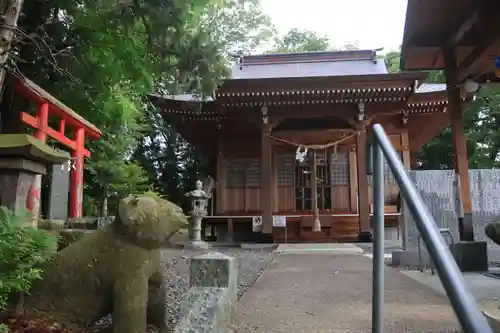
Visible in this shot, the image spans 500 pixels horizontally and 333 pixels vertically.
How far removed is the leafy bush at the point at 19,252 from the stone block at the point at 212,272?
0.96m

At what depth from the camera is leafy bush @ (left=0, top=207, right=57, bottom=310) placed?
2.54m

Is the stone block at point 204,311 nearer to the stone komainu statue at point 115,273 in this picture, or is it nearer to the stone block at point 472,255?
the stone komainu statue at point 115,273

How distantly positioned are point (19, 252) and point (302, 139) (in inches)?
445

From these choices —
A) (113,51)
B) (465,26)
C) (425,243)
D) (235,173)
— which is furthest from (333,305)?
(235,173)

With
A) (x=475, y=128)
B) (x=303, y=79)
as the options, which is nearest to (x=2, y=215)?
(x=303, y=79)

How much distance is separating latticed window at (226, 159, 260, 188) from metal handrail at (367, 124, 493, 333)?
1181cm

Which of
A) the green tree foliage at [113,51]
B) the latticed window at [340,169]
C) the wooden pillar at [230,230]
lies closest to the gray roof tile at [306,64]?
the latticed window at [340,169]

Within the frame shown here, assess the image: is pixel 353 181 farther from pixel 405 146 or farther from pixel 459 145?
pixel 459 145

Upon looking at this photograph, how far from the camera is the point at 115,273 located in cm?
273

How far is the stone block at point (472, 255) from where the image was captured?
5949 millimetres

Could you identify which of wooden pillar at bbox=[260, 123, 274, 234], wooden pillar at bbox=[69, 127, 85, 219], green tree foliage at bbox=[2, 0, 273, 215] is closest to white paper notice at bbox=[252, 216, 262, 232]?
wooden pillar at bbox=[260, 123, 274, 234]

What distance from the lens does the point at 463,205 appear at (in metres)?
6.41

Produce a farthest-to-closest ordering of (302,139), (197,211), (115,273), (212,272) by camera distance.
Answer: (302,139)
(197,211)
(212,272)
(115,273)

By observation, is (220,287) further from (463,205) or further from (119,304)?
(463,205)
